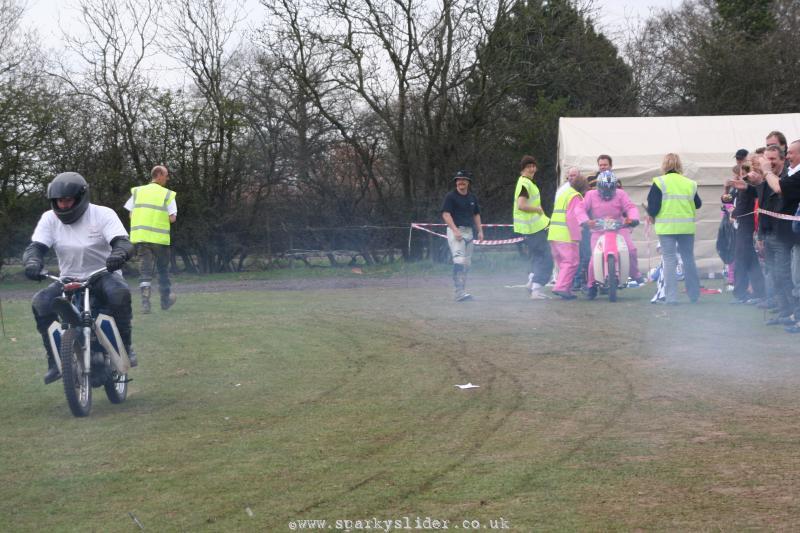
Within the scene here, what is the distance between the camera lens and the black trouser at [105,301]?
8.31 meters

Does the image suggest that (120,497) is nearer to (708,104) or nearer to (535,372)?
(535,372)

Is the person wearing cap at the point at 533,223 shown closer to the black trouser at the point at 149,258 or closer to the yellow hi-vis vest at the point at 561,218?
the yellow hi-vis vest at the point at 561,218

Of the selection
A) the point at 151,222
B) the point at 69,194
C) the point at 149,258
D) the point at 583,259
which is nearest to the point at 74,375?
the point at 69,194

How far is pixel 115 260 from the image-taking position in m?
8.20

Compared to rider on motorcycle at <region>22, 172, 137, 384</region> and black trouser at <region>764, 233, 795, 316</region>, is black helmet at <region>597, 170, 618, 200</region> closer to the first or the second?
black trouser at <region>764, 233, 795, 316</region>

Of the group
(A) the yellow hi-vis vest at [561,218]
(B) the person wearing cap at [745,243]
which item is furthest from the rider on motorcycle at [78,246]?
(A) the yellow hi-vis vest at [561,218]

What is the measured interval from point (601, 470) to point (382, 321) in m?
8.76

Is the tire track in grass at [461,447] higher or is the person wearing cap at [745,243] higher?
the person wearing cap at [745,243]

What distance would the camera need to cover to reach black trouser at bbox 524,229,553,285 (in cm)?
1739

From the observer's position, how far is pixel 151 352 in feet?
38.7

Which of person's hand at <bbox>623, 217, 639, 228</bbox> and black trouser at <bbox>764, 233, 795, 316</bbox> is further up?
person's hand at <bbox>623, 217, 639, 228</bbox>

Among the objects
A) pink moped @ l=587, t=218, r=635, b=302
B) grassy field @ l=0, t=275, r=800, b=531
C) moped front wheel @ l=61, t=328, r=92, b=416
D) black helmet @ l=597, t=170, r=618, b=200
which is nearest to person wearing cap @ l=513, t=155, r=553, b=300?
pink moped @ l=587, t=218, r=635, b=302

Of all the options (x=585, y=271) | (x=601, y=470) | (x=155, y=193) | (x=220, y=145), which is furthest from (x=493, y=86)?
(x=601, y=470)

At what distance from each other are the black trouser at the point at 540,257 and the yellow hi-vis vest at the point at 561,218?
0.52ft
